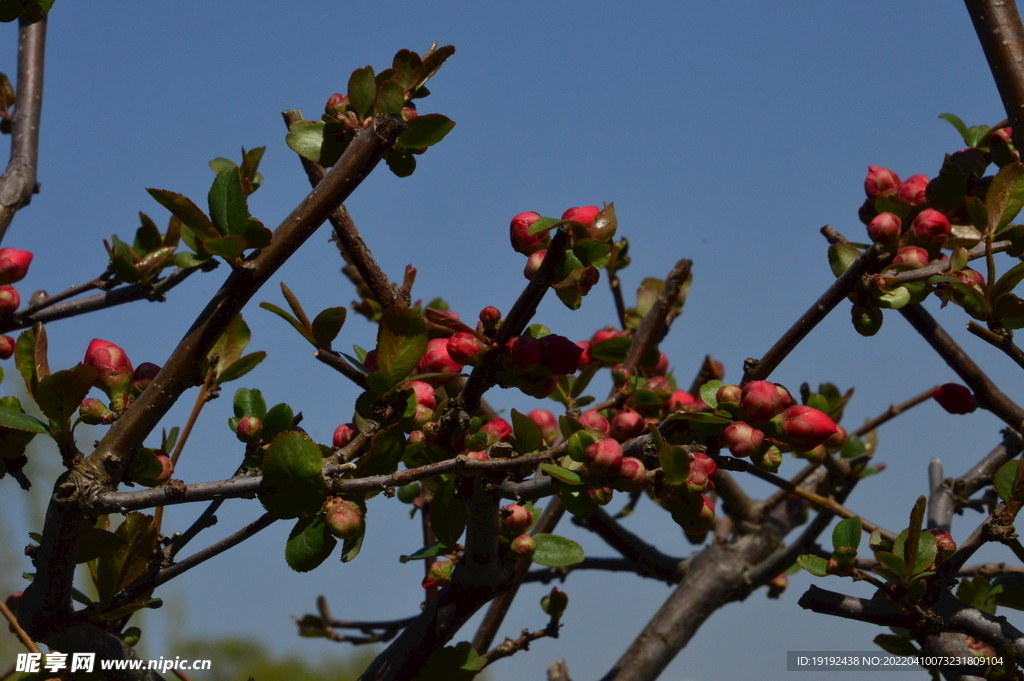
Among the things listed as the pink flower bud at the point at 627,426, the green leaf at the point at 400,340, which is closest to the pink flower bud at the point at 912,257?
the pink flower bud at the point at 627,426

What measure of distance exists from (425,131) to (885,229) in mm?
673

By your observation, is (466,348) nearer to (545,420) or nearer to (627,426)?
(627,426)

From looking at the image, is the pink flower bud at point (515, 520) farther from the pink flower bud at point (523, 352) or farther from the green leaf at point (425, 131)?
the green leaf at point (425, 131)

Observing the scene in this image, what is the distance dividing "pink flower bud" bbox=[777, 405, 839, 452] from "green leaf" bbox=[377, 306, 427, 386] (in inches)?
18.8

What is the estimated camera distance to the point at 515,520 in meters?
1.13

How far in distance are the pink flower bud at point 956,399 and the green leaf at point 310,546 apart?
1.02m

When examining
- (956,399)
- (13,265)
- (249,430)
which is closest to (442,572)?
(249,430)

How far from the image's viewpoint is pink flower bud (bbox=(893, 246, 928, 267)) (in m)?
1.06

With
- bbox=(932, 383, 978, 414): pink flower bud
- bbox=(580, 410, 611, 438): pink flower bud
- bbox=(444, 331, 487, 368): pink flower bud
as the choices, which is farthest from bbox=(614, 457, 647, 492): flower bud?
bbox=(932, 383, 978, 414): pink flower bud

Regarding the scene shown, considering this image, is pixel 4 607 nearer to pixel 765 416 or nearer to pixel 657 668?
pixel 765 416

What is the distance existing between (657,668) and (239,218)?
1.38 m

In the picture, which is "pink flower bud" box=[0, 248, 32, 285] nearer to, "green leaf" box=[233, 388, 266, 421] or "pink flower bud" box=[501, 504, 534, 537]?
"green leaf" box=[233, 388, 266, 421]

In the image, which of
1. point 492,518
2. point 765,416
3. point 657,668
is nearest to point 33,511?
point 657,668

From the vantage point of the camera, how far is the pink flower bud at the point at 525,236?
92 cm
